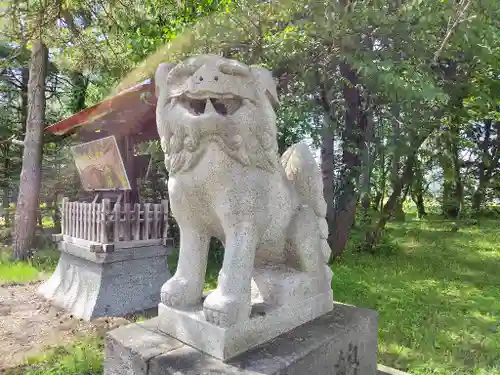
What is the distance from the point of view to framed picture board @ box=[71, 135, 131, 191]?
4.85 m

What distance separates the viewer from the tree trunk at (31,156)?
7.45m

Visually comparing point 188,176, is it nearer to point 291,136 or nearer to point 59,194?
point 291,136

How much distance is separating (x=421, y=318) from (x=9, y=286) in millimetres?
5659

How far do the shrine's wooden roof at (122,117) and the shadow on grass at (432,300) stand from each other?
3.40 metres

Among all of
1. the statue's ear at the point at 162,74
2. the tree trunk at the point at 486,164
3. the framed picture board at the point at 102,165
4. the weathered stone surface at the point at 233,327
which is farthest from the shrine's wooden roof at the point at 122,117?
the tree trunk at the point at 486,164

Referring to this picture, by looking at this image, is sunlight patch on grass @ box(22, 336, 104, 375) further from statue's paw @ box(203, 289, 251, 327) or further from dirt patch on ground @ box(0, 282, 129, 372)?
statue's paw @ box(203, 289, 251, 327)

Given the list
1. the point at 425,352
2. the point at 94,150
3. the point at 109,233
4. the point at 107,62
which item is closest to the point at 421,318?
the point at 425,352

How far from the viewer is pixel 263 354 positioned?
1.66 m

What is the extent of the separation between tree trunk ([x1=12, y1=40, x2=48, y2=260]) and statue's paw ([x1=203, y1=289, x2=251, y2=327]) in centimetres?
720

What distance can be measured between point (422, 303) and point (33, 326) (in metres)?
4.51

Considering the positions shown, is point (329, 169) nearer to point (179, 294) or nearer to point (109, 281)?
point (109, 281)

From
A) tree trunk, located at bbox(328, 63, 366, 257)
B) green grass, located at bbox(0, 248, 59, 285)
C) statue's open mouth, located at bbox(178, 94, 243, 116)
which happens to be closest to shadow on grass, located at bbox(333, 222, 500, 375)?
tree trunk, located at bbox(328, 63, 366, 257)

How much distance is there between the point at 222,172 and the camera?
1667mm

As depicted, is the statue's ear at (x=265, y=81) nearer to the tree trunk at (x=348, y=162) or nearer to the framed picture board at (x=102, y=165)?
the framed picture board at (x=102, y=165)
